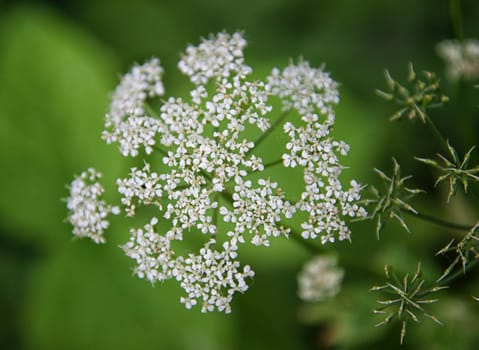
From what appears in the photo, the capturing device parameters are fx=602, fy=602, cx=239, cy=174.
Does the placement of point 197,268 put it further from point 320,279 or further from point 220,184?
point 320,279

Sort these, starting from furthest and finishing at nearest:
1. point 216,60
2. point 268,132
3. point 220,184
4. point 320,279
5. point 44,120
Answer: point 44,120
point 320,279
point 216,60
point 268,132
point 220,184

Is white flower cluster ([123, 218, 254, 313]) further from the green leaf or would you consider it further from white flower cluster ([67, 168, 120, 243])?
the green leaf

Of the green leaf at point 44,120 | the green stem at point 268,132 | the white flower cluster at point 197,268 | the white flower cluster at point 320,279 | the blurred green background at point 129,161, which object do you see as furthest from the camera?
the green leaf at point 44,120

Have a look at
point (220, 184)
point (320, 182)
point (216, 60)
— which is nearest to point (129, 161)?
point (216, 60)

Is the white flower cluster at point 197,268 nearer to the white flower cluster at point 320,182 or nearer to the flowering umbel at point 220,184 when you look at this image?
the flowering umbel at point 220,184

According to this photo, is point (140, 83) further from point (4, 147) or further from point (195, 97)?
point (4, 147)

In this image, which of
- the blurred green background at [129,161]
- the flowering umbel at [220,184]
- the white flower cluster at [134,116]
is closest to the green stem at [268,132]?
the flowering umbel at [220,184]
